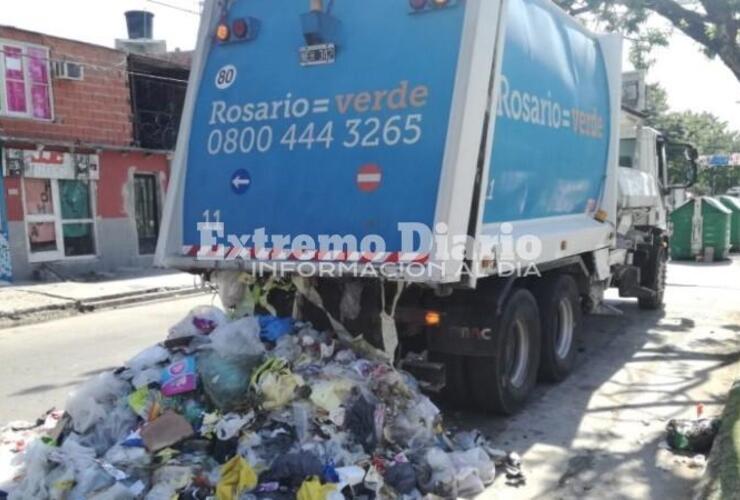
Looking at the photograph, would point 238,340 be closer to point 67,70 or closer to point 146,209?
point 67,70

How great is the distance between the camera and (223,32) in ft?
16.7

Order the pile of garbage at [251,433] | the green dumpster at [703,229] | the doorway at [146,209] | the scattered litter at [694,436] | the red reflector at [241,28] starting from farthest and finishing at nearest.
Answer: the green dumpster at [703,229] < the doorway at [146,209] < the red reflector at [241,28] < the scattered litter at [694,436] < the pile of garbage at [251,433]

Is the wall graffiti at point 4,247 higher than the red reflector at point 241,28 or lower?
lower

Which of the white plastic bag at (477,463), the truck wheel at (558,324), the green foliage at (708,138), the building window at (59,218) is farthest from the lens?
the green foliage at (708,138)

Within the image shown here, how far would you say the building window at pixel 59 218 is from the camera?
13.6 m

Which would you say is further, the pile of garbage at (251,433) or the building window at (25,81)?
the building window at (25,81)

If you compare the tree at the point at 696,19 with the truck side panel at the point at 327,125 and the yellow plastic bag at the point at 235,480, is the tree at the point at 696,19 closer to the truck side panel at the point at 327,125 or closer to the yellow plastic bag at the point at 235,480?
the truck side panel at the point at 327,125

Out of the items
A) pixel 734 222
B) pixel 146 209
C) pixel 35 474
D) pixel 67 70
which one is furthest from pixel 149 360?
pixel 734 222

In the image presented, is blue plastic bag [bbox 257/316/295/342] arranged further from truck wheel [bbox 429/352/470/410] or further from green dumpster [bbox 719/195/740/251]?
green dumpster [bbox 719/195/740/251]

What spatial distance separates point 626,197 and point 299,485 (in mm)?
5282

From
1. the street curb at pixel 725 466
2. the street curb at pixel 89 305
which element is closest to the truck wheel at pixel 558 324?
the street curb at pixel 725 466

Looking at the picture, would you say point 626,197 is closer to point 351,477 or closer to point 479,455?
point 479,455

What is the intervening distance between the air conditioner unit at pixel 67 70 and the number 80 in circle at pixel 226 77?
1033 centimetres

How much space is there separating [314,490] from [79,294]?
9657 mm
